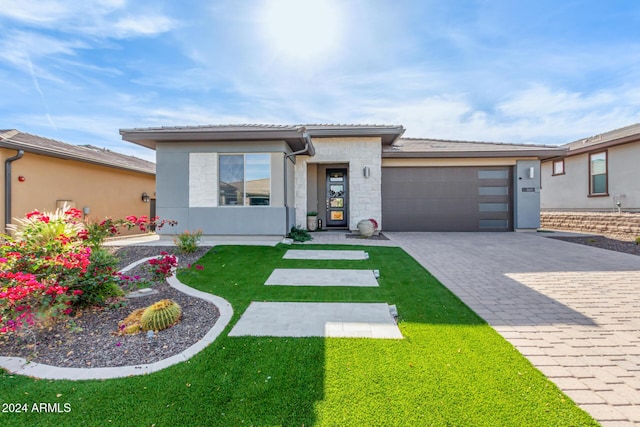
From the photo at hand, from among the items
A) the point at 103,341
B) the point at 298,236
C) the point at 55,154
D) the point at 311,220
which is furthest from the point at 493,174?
the point at 55,154

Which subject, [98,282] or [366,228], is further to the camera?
[366,228]

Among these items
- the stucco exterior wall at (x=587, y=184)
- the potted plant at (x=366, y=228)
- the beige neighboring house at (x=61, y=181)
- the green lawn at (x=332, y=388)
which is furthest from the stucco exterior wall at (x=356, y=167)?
the stucco exterior wall at (x=587, y=184)

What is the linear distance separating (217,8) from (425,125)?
423 inches

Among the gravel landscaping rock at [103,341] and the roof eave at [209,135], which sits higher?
the roof eave at [209,135]

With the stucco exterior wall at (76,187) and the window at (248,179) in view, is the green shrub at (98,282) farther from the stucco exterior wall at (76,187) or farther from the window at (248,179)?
the window at (248,179)

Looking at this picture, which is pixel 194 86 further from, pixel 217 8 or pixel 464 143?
pixel 464 143

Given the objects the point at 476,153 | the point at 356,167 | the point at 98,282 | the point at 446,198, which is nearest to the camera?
the point at 98,282

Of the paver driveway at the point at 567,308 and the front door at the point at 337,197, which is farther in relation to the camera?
the front door at the point at 337,197

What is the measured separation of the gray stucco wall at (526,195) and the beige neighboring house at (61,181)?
16.8 meters

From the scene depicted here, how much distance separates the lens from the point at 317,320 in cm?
350

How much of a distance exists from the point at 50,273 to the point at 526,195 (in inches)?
565

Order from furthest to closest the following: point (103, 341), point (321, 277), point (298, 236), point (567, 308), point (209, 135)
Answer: point (298, 236)
point (209, 135)
point (321, 277)
point (567, 308)
point (103, 341)

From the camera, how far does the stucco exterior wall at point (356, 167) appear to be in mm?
10969

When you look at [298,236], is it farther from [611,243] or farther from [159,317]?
[611,243]
